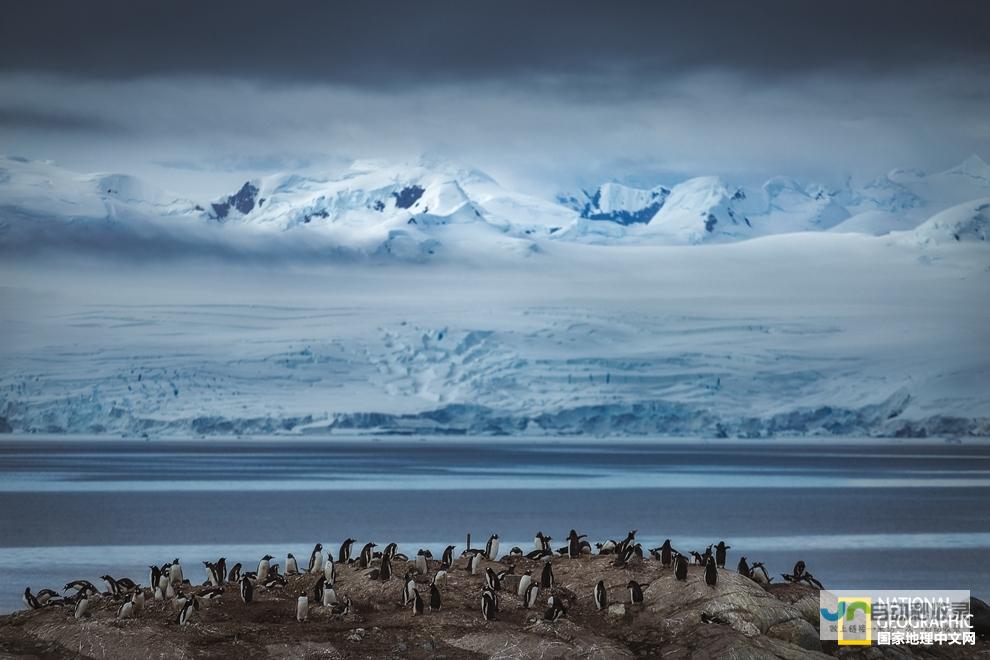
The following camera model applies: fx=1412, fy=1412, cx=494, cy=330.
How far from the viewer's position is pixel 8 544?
49688mm

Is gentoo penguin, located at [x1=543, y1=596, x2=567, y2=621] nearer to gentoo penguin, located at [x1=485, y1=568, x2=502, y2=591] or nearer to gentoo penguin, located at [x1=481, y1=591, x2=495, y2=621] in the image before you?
gentoo penguin, located at [x1=481, y1=591, x2=495, y2=621]

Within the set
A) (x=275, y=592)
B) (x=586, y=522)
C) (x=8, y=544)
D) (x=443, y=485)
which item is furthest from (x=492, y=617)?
(x=443, y=485)

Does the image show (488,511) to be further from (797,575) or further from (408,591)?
(408,591)

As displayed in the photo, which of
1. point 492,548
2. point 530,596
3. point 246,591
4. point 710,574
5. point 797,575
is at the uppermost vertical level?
point 710,574

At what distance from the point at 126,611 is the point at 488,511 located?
159 feet

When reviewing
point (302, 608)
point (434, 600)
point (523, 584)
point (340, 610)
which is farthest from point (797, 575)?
point (302, 608)

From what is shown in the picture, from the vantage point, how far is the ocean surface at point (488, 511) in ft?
144

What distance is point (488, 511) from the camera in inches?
2648

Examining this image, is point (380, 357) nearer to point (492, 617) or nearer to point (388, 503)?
point (388, 503)

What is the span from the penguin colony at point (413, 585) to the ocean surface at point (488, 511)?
48.5 ft

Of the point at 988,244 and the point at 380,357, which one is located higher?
the point at 988,244

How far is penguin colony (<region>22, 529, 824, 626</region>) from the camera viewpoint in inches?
761

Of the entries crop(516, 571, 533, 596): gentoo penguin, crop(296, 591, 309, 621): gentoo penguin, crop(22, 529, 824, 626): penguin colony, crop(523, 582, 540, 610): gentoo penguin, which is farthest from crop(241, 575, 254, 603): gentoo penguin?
crop(523, 582, 540, 610): gentoo penguin

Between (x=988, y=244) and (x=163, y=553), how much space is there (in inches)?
5851
